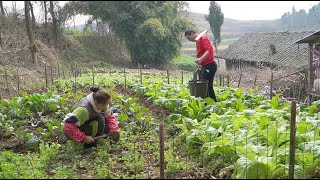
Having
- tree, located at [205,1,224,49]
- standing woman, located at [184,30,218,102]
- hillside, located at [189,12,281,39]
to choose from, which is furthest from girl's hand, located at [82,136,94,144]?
hillside, located at [189,12,281,39]

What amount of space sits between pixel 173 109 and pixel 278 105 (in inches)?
81.0

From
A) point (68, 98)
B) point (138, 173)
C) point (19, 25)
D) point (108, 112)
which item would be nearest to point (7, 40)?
point (19, 25)

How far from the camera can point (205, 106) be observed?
6965mm

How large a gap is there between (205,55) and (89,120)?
354 centimetres

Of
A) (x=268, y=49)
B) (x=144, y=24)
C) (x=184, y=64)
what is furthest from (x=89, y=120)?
(x=184, y=64)

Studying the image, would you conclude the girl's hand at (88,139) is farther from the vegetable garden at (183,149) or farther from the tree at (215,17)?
the tree at (215,17)

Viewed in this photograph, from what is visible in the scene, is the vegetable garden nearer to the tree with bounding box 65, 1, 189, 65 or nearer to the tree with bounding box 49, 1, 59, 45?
the tree with bounding box 49, 1, 59, 45

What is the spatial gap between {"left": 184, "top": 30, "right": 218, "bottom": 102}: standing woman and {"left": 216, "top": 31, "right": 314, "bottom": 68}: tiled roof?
14799 millimetres

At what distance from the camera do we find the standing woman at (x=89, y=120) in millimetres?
4953

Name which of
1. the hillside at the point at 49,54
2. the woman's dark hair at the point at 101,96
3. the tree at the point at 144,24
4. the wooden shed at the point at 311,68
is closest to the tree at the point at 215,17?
the tree at the point at 144,24

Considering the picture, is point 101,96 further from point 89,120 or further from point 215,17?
point 215,17

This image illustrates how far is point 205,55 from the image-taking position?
7.87m

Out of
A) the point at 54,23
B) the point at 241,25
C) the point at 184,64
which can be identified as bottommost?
the point at 184,64

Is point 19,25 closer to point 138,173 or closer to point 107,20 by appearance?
point 107,20
